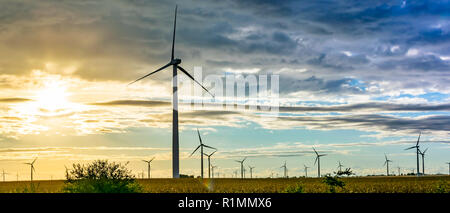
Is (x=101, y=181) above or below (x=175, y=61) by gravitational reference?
below

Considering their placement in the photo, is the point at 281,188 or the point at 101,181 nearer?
the point at 101,181

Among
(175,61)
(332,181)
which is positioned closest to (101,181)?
(332,181)

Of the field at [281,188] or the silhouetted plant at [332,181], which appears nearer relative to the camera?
the silhouetted plant at [332,181]

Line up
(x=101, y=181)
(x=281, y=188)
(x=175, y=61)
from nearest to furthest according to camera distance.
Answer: (x=101, y=181)
(x=281, y=188)
(x=175, y=61)

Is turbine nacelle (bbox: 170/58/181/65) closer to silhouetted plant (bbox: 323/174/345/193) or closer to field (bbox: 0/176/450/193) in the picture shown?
field (bbox: 0/176/450/193)

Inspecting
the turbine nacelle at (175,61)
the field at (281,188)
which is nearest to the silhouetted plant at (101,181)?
the field at (281,188)

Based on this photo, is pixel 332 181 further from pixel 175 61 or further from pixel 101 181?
pixel 175 61

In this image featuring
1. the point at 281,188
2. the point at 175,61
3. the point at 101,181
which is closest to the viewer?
the point at 101,181

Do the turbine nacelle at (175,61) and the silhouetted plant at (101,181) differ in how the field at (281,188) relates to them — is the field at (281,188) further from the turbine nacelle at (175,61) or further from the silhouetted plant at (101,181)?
the turbine nacelle at (175,61)
